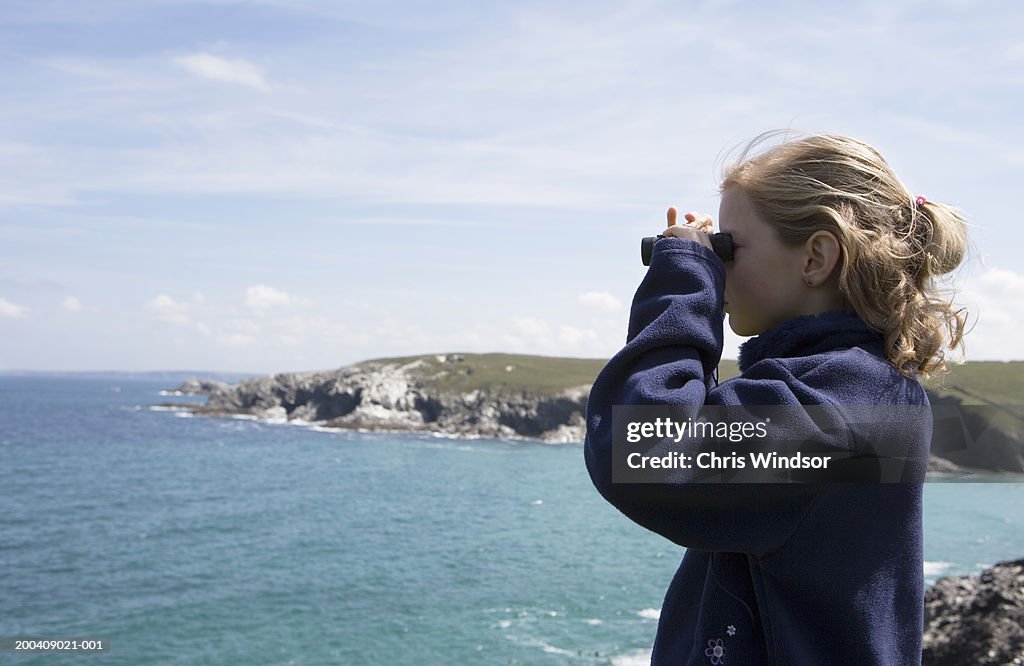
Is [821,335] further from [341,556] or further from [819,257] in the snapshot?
[341,556]

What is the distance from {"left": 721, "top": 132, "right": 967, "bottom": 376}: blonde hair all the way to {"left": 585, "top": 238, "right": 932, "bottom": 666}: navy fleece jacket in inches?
2.5

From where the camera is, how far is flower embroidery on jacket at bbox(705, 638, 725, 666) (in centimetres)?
171

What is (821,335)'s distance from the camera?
5.80 feet

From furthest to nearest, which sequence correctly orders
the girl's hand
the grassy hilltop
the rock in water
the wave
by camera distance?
the grassy hilltop < the wave < the rock in water < the girl's hand

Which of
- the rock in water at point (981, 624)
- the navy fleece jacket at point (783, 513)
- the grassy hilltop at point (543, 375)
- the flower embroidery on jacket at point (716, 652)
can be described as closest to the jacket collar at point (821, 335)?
the navy fleece jacket at point (783, 513)

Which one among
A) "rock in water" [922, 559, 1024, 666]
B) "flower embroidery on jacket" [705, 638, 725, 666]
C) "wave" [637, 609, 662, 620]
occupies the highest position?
"flower embroidery on jacket" [705, 638, 725, 666]

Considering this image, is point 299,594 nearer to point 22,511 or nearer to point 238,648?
point 238,648

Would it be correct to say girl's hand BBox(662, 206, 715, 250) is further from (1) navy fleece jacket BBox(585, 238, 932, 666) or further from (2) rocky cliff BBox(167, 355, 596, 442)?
(2) rocky cliff BBox(167, 355, 596, 442)

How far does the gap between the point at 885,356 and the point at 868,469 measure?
261 mm

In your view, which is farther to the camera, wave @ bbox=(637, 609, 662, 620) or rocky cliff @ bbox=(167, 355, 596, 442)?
rocky cliff @ bbox=(167, 355, 596, 442)

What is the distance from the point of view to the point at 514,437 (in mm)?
100562

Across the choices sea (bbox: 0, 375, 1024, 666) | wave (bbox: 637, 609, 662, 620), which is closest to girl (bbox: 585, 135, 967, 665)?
sea (bbox: 0, 375, 1024, 666)

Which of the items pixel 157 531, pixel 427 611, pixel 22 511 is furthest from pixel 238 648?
pixel 22 511

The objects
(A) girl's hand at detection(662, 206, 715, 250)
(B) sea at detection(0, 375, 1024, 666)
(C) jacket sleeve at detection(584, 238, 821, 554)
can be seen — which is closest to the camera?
(C) jacket sleeve at detection(584, 238, 821, 554)
